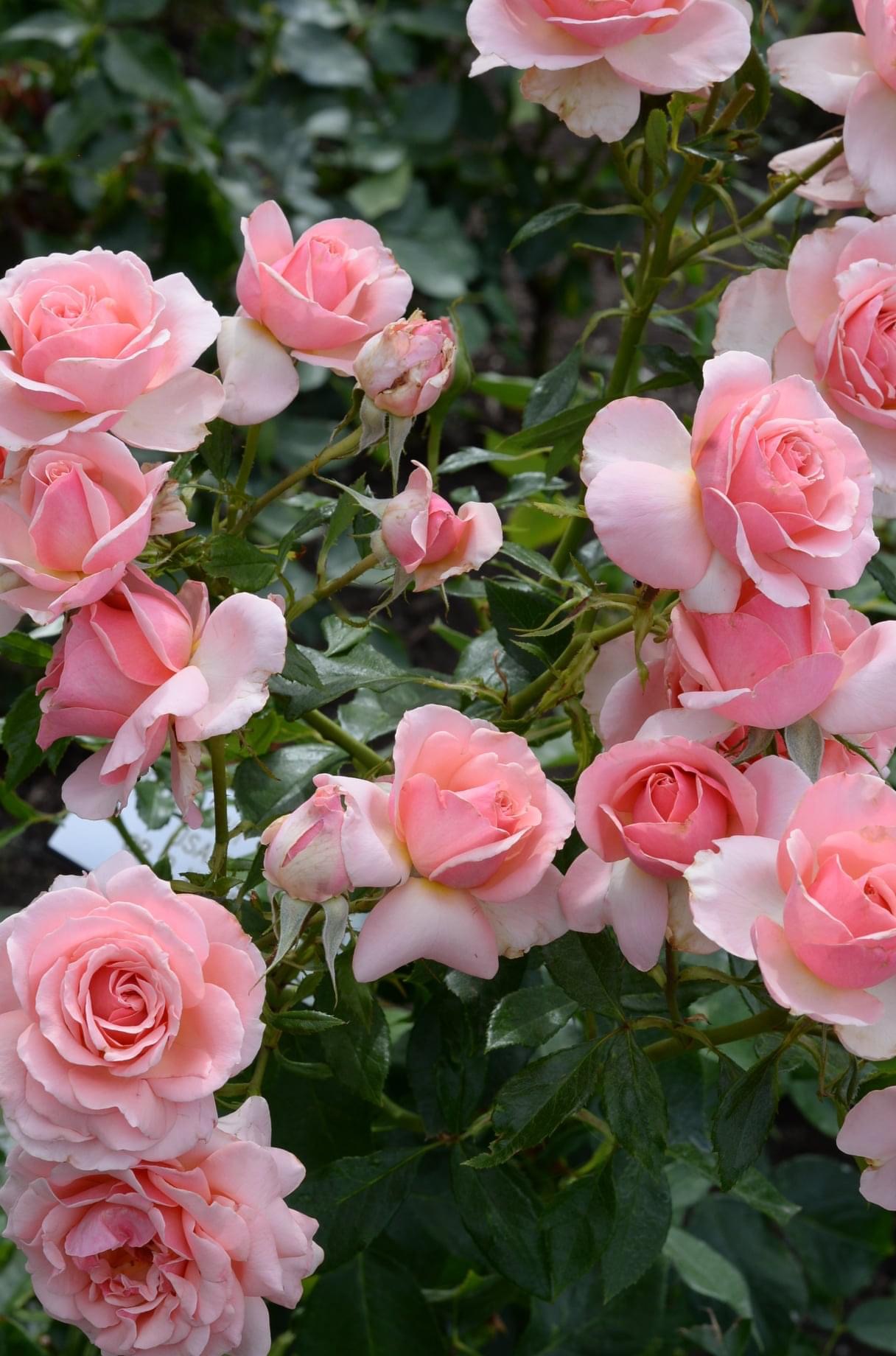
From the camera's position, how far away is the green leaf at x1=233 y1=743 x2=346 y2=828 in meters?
0.71

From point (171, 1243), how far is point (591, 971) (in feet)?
0.66

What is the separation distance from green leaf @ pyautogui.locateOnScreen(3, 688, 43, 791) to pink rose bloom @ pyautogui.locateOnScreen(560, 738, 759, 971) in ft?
0.90

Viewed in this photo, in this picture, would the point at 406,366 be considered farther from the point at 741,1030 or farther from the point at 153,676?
the point at 741,1030

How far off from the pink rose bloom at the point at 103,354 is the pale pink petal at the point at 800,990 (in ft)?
0.92

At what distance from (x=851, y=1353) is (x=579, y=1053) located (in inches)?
50.1

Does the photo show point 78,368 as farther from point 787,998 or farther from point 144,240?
point 144,240

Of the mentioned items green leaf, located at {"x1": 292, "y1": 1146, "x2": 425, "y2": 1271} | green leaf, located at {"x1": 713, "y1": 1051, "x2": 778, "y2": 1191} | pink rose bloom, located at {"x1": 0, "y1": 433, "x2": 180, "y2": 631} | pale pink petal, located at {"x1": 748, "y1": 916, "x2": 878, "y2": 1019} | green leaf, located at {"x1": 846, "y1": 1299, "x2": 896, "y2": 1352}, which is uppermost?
pink rose bloom, located at {"x1": 0, "y1": 433, "x2": 180, "y2": 631}

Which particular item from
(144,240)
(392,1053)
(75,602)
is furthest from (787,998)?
(144,240)

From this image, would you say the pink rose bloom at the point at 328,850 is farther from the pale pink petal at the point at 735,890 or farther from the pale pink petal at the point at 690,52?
the pale pink petal at the point at 690,52

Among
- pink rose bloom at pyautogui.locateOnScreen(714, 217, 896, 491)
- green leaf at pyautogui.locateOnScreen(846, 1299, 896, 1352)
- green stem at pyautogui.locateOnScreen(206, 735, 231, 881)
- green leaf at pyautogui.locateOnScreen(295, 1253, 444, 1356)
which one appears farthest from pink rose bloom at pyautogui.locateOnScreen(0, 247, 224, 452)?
green leaf at pyautogui.locateOnScreen(846, 1299, 896, 1352)

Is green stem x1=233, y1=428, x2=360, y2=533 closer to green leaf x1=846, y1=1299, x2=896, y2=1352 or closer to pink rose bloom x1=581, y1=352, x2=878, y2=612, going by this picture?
pink rose bloom x1=581, y1=352, x2=878, y2=612

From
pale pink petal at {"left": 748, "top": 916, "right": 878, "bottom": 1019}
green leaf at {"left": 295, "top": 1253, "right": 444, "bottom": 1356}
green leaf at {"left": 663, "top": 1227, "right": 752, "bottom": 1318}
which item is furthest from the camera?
green leaf at {"left": 663, "top": 1227, "right": 752, "bottom": 1318}

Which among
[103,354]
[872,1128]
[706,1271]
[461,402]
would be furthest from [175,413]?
[461,402]

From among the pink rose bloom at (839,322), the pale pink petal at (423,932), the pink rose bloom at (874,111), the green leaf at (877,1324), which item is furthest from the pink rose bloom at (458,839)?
the green leaf at (877,1324)
